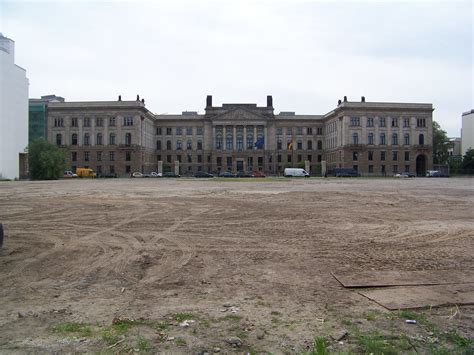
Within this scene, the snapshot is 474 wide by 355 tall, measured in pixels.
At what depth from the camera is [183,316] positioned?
5230mm

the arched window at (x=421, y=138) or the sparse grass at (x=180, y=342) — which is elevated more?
the arched window at (x=421, y=138)

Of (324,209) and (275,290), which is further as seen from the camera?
(324,209)

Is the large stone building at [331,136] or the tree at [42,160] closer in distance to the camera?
the tree at [42,160]

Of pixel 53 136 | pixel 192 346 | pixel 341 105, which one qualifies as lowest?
pixel 192 346

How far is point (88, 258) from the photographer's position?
8.34 metres

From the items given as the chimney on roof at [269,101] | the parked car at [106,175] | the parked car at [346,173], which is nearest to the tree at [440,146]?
the parked car at [346,173]

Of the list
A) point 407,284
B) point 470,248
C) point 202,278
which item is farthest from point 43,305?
point 470,248

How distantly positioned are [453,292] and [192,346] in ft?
13.7

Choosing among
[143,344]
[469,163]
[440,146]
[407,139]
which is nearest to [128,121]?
[407,139]

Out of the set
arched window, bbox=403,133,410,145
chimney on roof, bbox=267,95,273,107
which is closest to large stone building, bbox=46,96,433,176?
arched window, bbox=403,133,410,145

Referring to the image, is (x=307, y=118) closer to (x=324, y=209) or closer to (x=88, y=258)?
(x=324, y=209)

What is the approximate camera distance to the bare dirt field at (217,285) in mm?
4582

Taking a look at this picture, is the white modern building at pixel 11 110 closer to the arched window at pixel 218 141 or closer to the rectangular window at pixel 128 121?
the rectangular window at pixel 128 121

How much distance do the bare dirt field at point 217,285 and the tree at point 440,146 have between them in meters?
115
